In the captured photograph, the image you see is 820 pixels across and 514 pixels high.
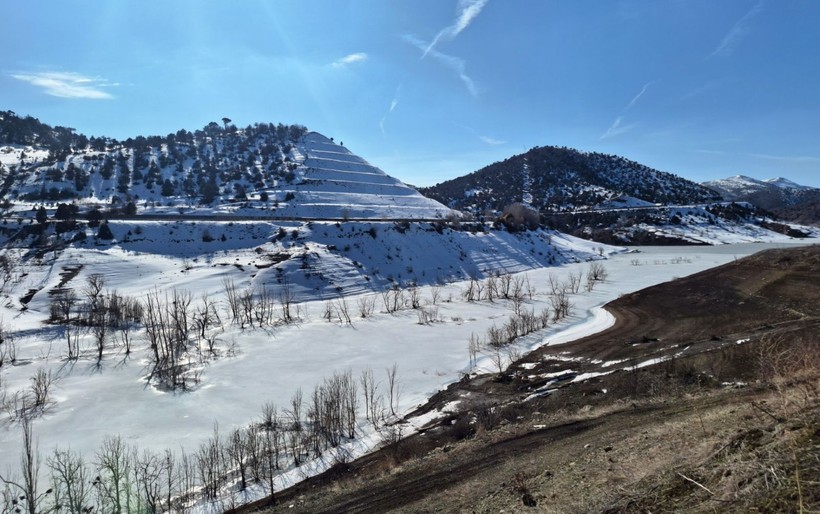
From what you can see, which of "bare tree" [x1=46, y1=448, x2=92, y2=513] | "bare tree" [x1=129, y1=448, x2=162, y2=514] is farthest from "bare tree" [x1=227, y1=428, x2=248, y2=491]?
"bare tree" [x1=46, y1=448, x2=92, y2=513]

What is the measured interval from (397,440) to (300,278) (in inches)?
1463

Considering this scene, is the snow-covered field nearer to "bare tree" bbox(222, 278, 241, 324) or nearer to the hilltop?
"bare tree" bbox(222, 278, 241, 324)

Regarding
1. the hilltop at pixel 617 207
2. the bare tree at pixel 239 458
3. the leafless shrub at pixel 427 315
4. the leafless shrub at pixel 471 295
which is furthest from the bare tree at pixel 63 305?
the hilltop at pixel 617 207

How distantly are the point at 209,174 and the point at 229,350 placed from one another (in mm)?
82787

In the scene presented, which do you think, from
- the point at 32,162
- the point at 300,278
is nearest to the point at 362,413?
the point at 300,278

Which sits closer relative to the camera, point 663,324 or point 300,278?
point 663,324

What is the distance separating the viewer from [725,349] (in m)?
22.8

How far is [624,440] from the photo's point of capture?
11398 mm

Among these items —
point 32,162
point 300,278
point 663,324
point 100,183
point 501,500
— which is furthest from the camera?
point 32,162

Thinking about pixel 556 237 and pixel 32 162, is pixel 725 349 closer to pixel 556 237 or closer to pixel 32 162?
pixel 556 237

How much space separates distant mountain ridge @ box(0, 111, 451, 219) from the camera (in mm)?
82688

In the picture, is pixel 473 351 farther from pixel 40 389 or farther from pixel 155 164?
pixel 155 164

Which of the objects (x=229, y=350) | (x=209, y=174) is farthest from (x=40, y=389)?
(x=209, y=174)

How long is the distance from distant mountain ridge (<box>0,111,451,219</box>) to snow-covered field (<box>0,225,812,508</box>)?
963 inches
